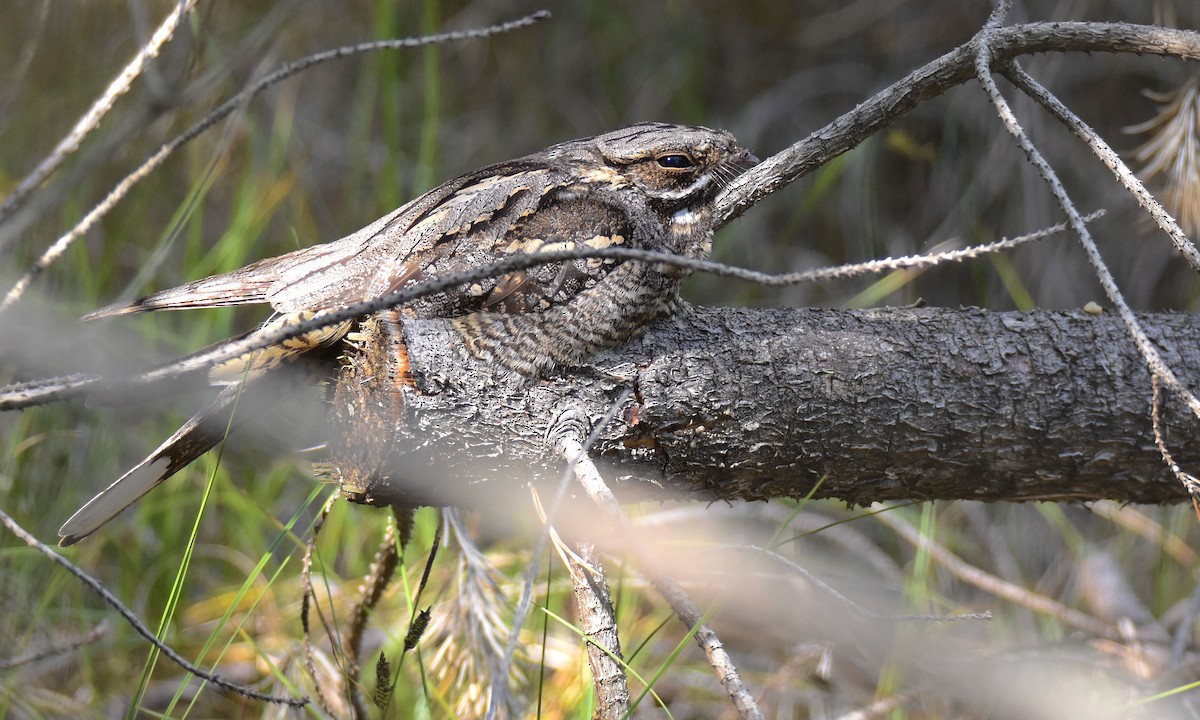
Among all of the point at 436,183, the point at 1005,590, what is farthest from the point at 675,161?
the point at 436,183

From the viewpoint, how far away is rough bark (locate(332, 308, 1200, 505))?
156 cm

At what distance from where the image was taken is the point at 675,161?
78.2 inches

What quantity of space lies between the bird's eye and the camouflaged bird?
12 centimetres

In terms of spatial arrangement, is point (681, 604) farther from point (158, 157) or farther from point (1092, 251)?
point (158, 157)

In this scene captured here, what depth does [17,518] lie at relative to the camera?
8.36ft

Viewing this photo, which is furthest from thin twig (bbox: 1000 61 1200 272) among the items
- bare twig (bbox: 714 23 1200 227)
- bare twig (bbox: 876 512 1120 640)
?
bare twig (bbox: 876 512 1120 640)

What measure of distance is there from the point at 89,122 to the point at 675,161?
1116 millimetres

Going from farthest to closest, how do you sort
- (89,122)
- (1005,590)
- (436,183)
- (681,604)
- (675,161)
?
(436,183), (1005,590), (675,161), (89,122), (681,604)

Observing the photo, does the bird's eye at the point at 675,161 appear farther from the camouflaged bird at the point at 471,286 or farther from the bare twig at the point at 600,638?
the bare twig at the point at 600,638

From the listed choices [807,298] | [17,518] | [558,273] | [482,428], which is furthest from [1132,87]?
[17,518]

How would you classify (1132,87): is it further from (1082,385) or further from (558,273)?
(558,273)

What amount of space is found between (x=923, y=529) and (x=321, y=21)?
3.29 meters

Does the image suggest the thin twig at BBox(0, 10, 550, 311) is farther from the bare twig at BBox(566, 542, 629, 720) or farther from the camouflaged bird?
the bare twig at BBox(566, 542, 629, 720)

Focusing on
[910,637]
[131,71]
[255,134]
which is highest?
[255,134]
